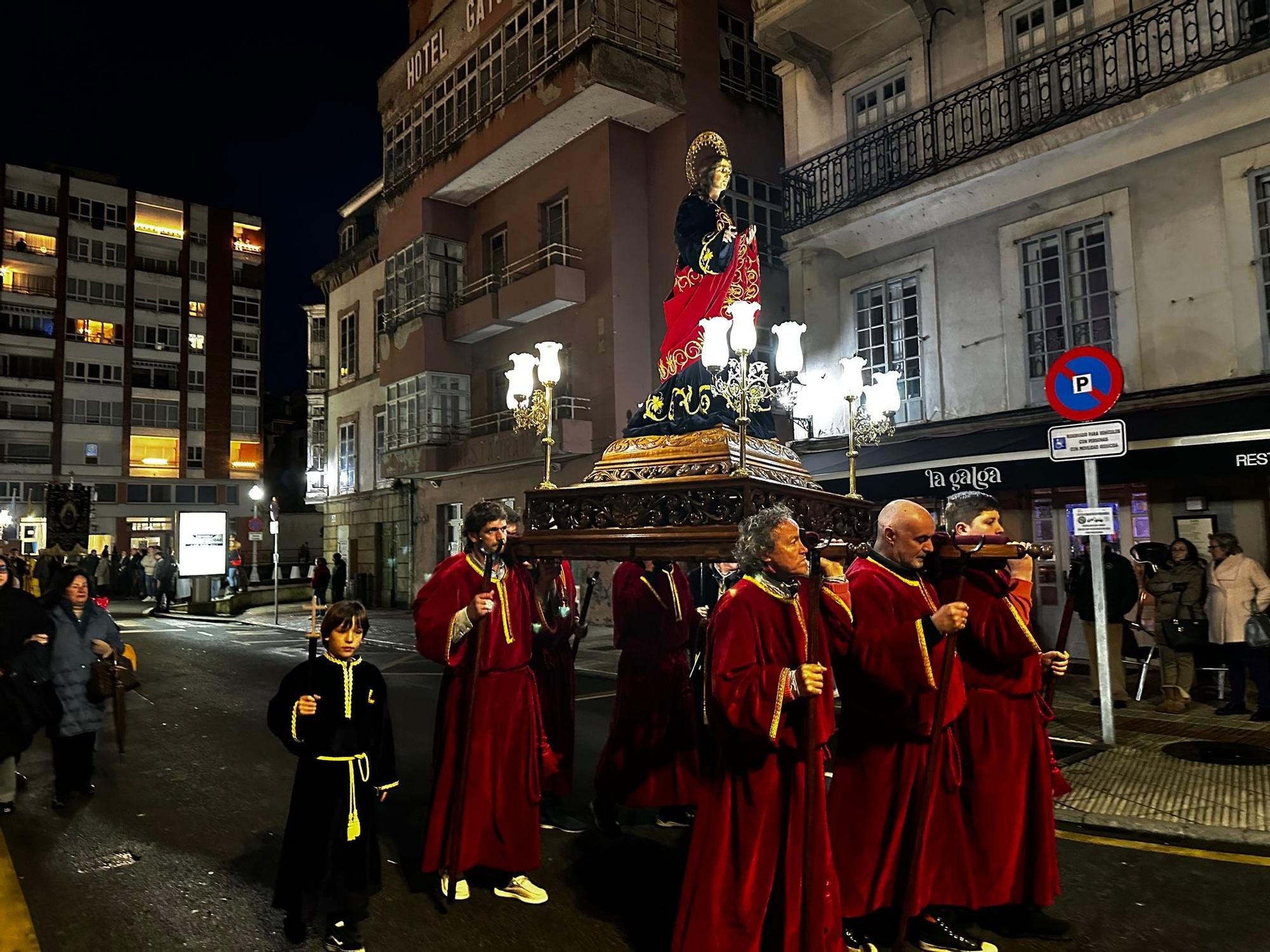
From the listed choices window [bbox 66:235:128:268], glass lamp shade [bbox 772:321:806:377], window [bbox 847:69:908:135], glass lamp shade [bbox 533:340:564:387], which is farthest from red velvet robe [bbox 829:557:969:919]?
window [bbox 66:235:128:268]

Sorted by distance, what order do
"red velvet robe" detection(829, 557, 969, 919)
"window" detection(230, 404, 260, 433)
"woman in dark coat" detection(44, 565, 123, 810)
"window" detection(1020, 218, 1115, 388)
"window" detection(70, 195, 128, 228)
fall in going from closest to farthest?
"red velvet robe" detection(829, 557, 969, 919)
"woman in dark coat" detection(44, 565, 123, 810)
"window" detection(1020, 218, 1115, 388)
"window" detection(70, 195, 128, 228)
"window" detection(230, 404, 260, 433)

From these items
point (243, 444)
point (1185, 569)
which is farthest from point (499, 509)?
point (243, 444)

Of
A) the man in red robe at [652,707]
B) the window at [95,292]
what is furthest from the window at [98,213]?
the man in red robe at [652,707]

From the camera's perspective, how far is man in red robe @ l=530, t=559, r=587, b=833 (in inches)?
237

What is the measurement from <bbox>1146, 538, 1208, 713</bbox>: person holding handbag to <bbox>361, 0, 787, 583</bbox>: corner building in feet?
33.7

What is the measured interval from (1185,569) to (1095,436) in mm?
2565

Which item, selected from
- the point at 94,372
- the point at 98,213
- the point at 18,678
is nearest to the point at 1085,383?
the point at 18,678

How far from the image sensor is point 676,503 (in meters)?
4.88

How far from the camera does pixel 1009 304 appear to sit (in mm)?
12805

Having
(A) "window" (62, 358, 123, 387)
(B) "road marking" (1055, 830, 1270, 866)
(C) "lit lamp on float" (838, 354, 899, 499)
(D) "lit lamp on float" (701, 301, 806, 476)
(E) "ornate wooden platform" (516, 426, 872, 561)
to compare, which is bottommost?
(B) "road marking" (1055, 830, 1270, 866)

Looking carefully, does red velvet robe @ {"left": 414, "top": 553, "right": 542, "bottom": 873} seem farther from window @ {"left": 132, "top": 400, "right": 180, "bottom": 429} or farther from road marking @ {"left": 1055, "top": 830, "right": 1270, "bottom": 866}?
window @ {"left": 132, "top": 400, "right": 180, "bottom": 429}

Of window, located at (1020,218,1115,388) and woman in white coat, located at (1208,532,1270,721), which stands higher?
window, located at (1020,218,1115,388)

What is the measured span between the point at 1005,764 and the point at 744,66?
63.2 ft

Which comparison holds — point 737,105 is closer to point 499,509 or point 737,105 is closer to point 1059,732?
point 1059,732
